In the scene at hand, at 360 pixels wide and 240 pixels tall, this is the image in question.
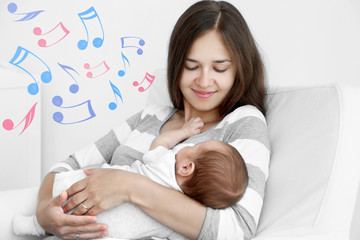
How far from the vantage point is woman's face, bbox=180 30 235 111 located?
60.1 inches

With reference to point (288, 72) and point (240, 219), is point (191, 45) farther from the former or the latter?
point (288, 72)

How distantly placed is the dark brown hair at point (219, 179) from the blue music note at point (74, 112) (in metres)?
1.72

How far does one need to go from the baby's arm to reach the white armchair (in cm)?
24

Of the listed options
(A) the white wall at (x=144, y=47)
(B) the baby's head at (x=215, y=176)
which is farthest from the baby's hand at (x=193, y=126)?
(A) the white wall at (x=144, y=47)

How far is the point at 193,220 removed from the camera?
123cm

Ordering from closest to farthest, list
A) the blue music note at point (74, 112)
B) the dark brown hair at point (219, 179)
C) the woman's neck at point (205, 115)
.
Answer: the dark brown hair at point (219, 179), the woman's neck at point (205, 115), the blue music note at point (74, 112)

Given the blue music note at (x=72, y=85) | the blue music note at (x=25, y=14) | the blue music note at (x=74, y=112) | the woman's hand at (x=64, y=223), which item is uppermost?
the blue music note at (x=25, y=14)

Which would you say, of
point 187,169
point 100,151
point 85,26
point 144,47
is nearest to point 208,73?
point 187,169

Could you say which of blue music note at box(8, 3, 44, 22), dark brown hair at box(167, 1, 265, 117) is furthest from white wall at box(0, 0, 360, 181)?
dark brown hair at box(167, 1, 265, 117)

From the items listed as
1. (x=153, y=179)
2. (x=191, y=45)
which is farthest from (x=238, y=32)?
(x=153, y=179)

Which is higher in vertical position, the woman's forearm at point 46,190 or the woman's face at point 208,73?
the woman's face at point 208,73

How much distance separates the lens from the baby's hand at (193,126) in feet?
5.20

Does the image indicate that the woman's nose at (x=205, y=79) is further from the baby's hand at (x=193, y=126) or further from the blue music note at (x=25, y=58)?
the blue music note at (x=25, y=58)

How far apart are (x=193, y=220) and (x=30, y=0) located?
1969mm
